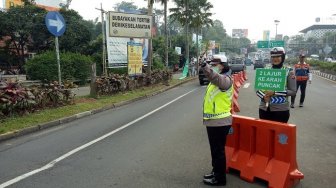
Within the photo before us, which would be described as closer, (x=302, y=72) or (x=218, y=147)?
(x=218, y=147)

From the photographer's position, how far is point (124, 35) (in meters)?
21.3

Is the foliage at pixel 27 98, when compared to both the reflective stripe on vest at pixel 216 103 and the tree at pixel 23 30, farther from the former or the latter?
the tree at pixel 23 30

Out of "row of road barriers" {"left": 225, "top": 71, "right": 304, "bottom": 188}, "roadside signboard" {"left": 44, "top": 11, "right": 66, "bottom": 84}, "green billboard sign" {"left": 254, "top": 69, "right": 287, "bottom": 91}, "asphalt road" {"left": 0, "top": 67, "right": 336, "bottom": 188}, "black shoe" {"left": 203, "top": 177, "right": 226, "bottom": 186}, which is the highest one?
"roadside signboard" {"left": 44, "top": 11, "right": 66, "bottom": 84}

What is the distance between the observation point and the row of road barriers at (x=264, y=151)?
5133 millimetres

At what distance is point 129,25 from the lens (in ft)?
70.6

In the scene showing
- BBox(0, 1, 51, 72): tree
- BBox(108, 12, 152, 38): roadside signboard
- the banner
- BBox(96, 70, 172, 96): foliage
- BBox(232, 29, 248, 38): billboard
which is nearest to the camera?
BBox(96, 70, 172, 96): foliage

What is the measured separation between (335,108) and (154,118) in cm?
672

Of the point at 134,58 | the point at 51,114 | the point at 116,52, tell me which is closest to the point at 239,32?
the point at 116,52

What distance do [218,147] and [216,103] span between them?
626mm

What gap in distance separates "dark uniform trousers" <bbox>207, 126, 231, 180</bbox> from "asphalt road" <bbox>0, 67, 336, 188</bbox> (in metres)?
0.27

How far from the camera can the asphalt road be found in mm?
5594

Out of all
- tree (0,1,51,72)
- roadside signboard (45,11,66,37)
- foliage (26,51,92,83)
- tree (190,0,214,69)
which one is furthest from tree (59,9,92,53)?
roadside signboard (45,11,66,37)

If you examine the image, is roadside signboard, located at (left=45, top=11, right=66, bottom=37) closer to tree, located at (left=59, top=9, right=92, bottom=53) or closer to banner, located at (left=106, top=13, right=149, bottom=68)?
banner, located at (left=106, top=13, right=149, bottom=68)

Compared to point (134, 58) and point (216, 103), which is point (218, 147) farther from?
point (134, 58)
